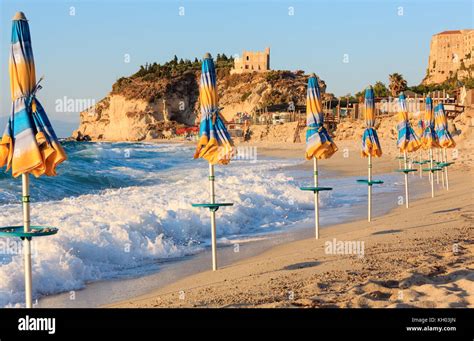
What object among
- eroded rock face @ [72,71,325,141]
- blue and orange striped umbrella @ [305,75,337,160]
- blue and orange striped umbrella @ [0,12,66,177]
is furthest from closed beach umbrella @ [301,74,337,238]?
eroded rock face @ [72,71,325,141]

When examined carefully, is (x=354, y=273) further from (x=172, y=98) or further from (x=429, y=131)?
(x=172, y=98)

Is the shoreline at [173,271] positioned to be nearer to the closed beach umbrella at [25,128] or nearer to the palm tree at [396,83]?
the closed beach umbrella at [25,128]

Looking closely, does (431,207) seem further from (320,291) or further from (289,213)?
(320,291)

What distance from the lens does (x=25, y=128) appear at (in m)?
6.94

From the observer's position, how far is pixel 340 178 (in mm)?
31125

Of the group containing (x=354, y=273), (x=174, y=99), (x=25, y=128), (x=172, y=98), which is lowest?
(x=354, y=273)

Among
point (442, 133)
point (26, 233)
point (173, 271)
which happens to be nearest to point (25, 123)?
point (26, 233)

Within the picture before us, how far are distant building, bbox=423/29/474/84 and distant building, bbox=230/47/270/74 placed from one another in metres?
35.0

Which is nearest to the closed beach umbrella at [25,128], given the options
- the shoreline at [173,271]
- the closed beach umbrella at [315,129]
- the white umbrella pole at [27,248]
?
the white umbrella pole at [27,248]

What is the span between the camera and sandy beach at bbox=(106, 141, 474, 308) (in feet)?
24.6

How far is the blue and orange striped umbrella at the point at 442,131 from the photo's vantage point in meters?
23.0

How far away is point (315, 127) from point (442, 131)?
1262cm

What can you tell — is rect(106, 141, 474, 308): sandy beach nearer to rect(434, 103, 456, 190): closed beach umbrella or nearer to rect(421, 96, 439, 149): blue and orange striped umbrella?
rect(421, 96, 439, 149): blue and orange striped umbrella
